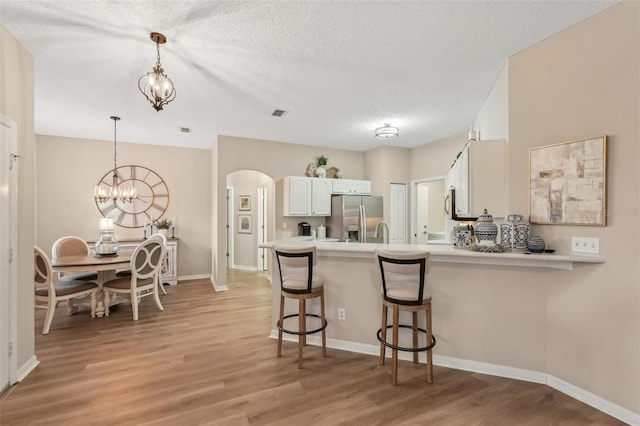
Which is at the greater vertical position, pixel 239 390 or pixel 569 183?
pixel 569 183

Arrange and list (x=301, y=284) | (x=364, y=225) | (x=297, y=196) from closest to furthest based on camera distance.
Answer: (x=301, y=284) < (x=297, y=196) < (x=364, y=225)

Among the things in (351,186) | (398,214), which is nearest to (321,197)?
(351,186)

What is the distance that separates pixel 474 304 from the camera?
258cm

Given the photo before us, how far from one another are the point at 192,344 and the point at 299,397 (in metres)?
1.52

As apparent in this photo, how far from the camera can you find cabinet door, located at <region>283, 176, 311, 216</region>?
5406 millimetres

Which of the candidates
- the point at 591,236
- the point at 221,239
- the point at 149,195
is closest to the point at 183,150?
the point at 149,195

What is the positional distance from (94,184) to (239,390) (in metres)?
5.28

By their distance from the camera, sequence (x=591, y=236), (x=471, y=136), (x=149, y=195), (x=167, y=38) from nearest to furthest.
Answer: (x=591, y=236) → (x=167, y=38) → (x=471, y=136) → (x=149, y=195)

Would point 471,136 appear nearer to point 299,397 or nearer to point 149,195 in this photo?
point 299,397

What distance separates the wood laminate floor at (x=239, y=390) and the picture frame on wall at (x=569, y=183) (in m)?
1.37

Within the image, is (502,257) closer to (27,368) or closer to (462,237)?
(462,237)

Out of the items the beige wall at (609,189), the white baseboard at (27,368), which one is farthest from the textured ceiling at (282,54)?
the white baseboard at (27,368)

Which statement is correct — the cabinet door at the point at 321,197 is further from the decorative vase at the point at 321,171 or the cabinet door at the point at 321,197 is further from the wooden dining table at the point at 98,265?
the wooden dining table at the point at 98,265

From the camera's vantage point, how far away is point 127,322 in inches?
147
